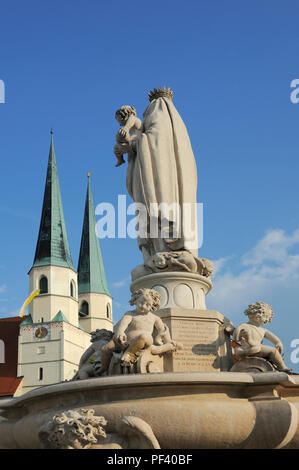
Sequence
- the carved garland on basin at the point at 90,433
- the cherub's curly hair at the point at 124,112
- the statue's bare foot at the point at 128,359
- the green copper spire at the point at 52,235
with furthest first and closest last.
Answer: the green copper spire at the point at 52,235 → the cherub's curly hair at the point at 124,112 → the statue's bare foot at the point at 128,359 → the carved garland on basin at the point at 90,433

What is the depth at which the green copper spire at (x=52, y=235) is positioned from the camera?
2749 inches

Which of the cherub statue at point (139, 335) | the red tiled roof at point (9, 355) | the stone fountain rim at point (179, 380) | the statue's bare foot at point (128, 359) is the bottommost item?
the stone fountain rim at point (179, 380)

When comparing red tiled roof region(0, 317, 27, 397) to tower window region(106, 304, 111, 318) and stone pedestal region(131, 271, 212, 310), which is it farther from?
stone pedestal region(131, 271, 212, 310)

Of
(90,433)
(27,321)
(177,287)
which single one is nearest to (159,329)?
(177,287)

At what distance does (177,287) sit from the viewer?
9711mm

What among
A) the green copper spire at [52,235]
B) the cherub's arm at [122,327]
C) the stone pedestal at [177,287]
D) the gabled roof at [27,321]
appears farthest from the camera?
the green copper spire at [52,235]

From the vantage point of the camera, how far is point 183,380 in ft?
23.7

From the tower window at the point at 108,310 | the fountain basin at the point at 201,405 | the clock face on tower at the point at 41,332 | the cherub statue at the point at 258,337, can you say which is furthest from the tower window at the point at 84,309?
the fountain basin at the point at 201,405

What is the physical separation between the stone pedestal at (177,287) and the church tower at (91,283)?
65602mm

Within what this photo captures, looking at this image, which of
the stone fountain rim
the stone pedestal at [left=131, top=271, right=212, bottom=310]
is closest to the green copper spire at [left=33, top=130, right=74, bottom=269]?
the stone pedestal at [left=131, top=271, right=212, bottom=310]

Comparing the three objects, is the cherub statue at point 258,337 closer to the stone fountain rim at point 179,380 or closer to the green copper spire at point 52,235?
the stone fountain rim at point 179,380

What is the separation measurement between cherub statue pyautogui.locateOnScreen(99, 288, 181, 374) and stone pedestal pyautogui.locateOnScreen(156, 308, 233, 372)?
0.31 m

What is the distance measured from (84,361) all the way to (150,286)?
1.53 meters
